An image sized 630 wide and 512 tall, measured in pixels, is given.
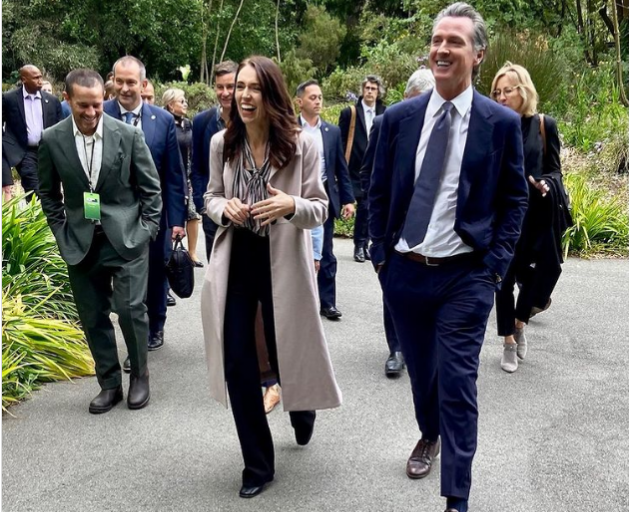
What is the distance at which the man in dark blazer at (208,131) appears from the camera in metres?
6.18

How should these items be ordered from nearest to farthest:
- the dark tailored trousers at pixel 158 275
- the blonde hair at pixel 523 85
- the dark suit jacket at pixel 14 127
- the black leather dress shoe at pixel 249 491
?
the black leather dress shoe at pixel 249 491, the blonde hair at pixel 523 85, the dark tailored trousers at pixel 158 275, the dark suit jacket at pixel 14 127

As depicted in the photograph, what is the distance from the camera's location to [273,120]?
3.85 m

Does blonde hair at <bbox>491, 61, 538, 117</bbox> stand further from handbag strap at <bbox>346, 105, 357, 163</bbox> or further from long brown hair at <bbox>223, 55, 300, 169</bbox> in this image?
handbag strap at <bbox>346, 105, 357, 163</bbox>

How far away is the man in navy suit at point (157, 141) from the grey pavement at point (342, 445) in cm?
92

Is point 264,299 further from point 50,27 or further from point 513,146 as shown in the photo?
point 50,27

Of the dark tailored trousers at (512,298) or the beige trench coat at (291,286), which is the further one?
the dark tailored trousers at (512,298)

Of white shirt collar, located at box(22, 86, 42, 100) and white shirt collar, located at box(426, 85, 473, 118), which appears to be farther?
white shirt collar, located at box(22, 86, 42, 100)

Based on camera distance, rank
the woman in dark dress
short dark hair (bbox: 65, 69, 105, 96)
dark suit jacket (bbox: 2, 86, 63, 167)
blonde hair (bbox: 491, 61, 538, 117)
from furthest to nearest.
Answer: dark suit jacket (bbox: 2, 86, 63, 167) → the woman in dark dress → blonde hair (bbox: 491, 61, 538, 117) → short dark hair (bbox: 65, 69, 105, 96)

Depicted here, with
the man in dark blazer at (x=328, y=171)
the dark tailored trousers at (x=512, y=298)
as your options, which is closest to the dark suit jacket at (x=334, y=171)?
the man in dark blazer at (x=328, y=171)

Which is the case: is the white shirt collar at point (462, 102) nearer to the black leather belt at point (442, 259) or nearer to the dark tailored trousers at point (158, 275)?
the black leather belt at point (442, 259)

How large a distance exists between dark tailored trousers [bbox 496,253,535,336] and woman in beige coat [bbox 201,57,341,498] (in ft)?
7.46

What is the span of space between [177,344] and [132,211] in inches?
75.7

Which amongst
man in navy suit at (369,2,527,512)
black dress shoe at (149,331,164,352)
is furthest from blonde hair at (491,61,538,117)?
black dress shoe at (149,331,164,352)

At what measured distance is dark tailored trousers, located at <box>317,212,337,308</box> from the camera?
288 inches
